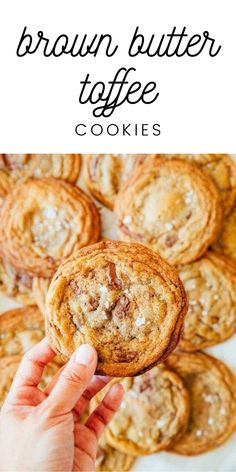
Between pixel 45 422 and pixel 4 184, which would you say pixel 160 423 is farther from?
pixel 4 184

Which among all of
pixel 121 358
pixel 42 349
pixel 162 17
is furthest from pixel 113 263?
pixel 162 17

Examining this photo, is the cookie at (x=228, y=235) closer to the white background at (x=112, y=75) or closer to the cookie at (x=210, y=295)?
the cookie at (x=210, y=295)

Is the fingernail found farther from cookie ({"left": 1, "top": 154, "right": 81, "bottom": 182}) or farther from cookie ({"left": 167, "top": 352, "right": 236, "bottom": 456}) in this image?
cookie ({"left": 1, "top": 154, "right": 81, "bottom": 182})

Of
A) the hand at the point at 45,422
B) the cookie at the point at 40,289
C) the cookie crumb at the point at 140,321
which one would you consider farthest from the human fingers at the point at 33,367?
the cookie at the point at 40,289

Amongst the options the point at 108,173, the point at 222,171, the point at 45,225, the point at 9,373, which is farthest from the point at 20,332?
the point at 222,171

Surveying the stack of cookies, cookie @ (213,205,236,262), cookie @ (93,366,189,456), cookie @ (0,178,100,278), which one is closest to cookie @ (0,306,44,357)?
the stack of cookies
